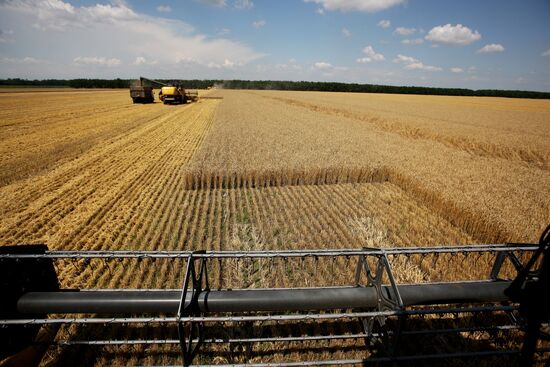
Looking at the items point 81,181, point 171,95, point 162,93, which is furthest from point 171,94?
point 81,181

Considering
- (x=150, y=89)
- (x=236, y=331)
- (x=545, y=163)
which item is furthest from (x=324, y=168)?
(x=150, y=89)

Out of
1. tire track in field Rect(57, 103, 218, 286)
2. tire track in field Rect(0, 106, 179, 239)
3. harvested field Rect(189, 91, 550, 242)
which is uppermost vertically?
harvested field Rect(189, 91, 550, 242)

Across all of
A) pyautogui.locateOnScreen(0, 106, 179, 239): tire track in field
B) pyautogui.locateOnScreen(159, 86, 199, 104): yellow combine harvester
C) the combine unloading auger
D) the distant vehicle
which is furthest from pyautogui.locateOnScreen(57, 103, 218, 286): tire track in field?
the distant vehicle

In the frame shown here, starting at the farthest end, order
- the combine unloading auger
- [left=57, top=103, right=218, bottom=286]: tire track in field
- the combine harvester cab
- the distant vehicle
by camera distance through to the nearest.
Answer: the distant vehicle, the combine harvester cab, [left=57, top=103, right=218, bottom=286]: tire track in field, the combine unloading auger

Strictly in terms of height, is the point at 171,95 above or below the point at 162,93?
below

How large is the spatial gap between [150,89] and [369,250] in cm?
3964

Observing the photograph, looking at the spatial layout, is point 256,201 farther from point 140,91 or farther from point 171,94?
point 140,91

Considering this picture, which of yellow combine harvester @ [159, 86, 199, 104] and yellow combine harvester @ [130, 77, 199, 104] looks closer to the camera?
yellow combine harvester @ [159, 86, 199, 104]

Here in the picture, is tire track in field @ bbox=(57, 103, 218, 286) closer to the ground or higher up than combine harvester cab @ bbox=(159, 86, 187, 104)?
closer to the ground

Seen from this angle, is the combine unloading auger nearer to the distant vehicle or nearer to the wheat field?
the wheat field

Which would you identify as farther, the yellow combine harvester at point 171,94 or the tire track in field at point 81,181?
the yellow combine harvester at point 171,94

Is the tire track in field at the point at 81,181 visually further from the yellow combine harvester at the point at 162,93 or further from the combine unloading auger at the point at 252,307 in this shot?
the yellow combine harvester at the point at 162,93

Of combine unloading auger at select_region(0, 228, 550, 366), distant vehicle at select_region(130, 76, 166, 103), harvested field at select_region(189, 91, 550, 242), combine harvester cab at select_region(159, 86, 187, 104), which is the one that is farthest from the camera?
distant vehicle at select_region(130, 76, 166, 103)

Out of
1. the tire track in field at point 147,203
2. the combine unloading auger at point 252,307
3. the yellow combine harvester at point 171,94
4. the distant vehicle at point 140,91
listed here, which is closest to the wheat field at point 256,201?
the tire track in field at point 147,203
